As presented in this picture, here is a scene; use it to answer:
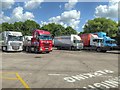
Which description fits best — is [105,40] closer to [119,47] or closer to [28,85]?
[119,47]

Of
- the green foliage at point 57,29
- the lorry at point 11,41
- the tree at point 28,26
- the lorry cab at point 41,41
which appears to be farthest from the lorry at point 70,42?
the green foliage at point 57,29

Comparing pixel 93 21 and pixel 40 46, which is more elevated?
pixel 93 21

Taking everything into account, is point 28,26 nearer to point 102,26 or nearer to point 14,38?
point 102,26

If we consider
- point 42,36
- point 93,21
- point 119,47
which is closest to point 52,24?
point 93,21

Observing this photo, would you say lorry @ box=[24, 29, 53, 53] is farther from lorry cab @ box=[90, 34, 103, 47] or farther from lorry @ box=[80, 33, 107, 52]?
lorry cab @ box=[90, 34, 103, 47]

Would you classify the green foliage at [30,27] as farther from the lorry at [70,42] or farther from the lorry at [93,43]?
the lorry at [93,43]

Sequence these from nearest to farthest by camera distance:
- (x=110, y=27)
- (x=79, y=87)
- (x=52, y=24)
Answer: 1. (x=79, y=87)
2. (x=110, y=27)
3. (x=52, y=24)

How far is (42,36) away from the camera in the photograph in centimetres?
3381

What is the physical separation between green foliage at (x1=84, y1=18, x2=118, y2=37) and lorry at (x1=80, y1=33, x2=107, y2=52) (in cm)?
4327

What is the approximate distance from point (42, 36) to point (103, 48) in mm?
13955

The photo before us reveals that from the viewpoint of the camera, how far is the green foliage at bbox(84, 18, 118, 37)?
9134 centimetres

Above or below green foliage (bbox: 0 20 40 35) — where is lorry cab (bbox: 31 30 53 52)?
below

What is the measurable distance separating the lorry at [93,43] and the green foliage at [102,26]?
43.3 m

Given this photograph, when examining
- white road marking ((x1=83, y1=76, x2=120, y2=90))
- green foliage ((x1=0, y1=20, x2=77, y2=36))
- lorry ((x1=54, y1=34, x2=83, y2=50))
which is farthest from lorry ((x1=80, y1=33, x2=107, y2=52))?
green foliage ((x1=0, y1=20, x2=77, y2=36))
